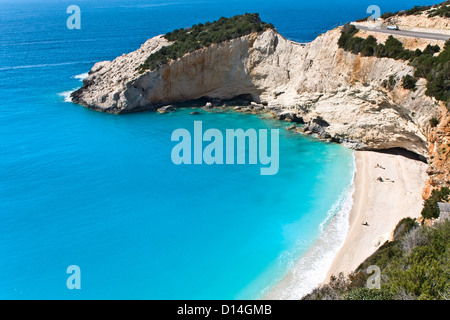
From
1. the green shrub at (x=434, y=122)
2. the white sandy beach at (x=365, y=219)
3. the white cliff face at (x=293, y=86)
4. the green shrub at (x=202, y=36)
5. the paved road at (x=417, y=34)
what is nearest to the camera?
the white sandy beach at (x=365, y=219)

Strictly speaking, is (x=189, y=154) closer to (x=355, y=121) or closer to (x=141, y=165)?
(x=141, y=165)

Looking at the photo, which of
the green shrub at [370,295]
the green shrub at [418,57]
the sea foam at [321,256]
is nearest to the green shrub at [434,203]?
the sea foam at [321,256]

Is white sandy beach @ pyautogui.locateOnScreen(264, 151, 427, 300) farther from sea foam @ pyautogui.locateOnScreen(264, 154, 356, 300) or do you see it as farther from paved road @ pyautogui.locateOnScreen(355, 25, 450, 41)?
paved road @ pyautogui.locateOnScreen(355, 25, 450, 41)

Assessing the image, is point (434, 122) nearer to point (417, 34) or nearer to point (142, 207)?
point (417, 34)

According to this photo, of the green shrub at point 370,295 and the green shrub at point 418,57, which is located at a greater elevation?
the green shrub at point 418,57

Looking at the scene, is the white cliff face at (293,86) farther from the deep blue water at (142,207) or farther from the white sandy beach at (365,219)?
the deep blue water at (142,207)

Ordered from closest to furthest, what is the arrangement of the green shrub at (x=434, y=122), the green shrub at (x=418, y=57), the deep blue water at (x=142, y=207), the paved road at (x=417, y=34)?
1. the deep blue water at (x=142, y=207)
2. the green shrub at (x=434, y=122)
3. the green shrub at (x=418, y=57)
4. the paved road at (x=417, y=34)

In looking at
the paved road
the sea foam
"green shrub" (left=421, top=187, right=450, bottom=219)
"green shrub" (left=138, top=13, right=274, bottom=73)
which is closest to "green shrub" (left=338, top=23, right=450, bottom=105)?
the paved road
